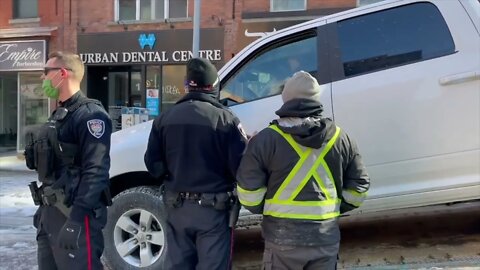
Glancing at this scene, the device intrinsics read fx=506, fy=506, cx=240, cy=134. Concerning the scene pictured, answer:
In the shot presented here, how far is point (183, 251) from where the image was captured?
322 cm

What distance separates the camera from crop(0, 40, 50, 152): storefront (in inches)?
625

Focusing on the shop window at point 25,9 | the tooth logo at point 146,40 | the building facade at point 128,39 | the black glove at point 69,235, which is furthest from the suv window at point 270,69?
the shop window at point 25,9

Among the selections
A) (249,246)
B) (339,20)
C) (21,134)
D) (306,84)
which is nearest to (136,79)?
(21,134)

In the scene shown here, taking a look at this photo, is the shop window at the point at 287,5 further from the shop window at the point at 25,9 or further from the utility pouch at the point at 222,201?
the utility pouch at the point at 222,201

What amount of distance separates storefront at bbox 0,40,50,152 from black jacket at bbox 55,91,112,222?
13.0 meters

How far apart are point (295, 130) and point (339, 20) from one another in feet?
6.32

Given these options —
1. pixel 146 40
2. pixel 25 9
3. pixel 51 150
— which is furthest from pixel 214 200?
pixel 25 9

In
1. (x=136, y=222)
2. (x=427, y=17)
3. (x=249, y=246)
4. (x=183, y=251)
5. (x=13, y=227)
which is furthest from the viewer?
(x=13, y=227)

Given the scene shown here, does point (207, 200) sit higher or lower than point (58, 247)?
higher

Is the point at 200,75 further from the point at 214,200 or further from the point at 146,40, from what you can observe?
the point at 146,40

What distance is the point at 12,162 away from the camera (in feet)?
51.0

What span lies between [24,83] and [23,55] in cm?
98

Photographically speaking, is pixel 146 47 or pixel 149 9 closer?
pixel 146 47

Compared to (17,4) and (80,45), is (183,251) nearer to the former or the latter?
(80,45)
